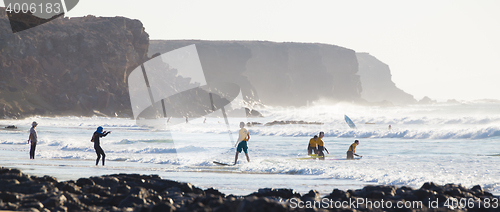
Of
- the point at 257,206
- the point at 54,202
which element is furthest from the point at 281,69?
the point at 257,206

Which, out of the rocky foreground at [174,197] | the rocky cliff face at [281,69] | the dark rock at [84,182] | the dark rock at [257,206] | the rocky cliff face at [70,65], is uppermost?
the rocky cliff face at [281,69]

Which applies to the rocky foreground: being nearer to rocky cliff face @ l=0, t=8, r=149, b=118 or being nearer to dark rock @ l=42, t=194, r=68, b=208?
dark rock @ l=42, t=194, r=68, b=208

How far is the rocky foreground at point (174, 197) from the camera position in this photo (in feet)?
20.4

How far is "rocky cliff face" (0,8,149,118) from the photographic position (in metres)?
62.5

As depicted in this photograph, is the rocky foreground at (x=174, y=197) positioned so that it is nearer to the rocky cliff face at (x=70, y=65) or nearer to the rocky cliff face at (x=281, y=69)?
the rocky cliff face at (x=70, y=65)

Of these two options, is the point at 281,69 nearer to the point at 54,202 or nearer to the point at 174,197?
the point at 174,197

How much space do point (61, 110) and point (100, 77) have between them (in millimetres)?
9556

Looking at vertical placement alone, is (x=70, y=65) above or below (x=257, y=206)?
above

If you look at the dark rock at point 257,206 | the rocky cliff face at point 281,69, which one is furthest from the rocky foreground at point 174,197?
the rocky cliff face at point 281,69

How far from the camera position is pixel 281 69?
158750 millimetres

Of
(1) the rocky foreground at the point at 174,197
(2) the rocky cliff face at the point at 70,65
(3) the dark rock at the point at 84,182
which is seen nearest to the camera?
(1) the rocky foreground at the point at 174,197

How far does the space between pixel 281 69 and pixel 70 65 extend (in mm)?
97201

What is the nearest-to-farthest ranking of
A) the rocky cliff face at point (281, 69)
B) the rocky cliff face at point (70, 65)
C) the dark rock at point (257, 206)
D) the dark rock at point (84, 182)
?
the dark rock at point (257, 206) → the dark rock at point (84, 182) → the rocky cliff face at point (70, 65) → the rocky cliff face at point (281, 69)

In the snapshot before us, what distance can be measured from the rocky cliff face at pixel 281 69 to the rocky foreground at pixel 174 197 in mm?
130827
